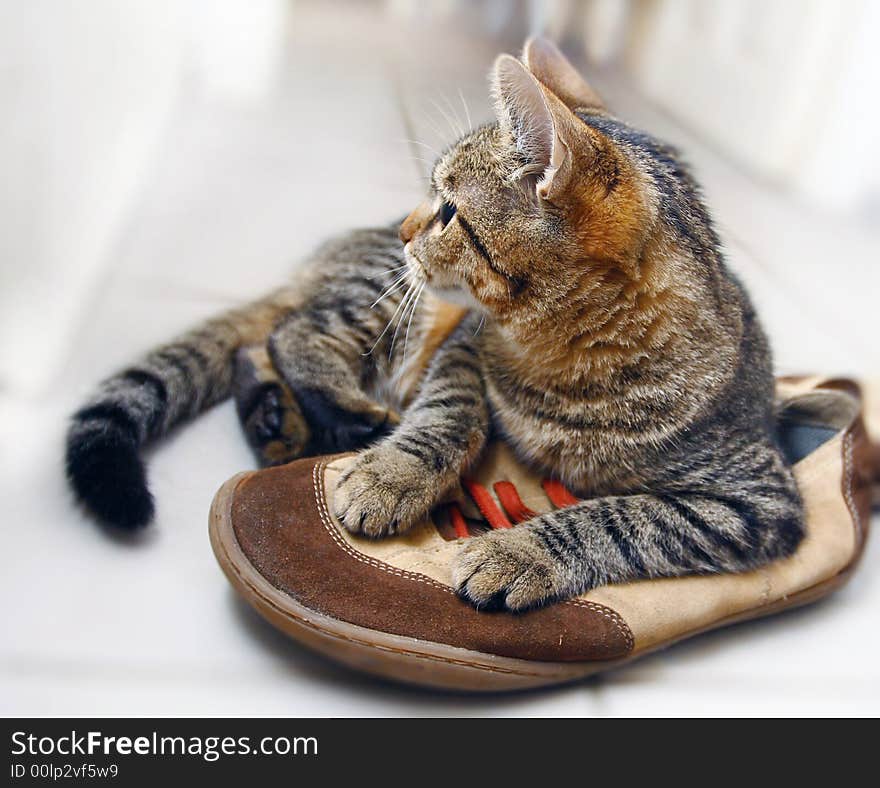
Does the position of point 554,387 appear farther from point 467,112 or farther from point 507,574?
point 467,112

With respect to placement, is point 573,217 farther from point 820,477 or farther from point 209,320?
point 209,320

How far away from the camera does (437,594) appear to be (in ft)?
3.78

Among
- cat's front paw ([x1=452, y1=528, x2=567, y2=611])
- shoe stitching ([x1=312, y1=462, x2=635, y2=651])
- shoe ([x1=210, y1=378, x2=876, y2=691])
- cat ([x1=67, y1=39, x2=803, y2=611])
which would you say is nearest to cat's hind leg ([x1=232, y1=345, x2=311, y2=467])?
cat ([x1=67, y1=39, x2=803, y2=611])

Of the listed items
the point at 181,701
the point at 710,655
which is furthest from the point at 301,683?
the point at 710,655

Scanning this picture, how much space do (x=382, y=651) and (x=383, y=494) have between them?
21 cm

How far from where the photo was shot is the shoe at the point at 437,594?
1.11m

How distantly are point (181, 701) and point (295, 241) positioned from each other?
1024 millimetres

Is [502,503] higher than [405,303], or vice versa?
[405,303]

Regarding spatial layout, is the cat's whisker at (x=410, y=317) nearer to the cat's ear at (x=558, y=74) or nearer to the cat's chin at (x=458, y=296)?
the cat's chin at (x=458, y=296)

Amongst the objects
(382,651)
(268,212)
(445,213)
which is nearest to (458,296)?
(445,213)

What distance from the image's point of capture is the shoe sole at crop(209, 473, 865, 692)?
3.61 ft

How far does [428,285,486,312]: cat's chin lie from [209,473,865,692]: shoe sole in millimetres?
432

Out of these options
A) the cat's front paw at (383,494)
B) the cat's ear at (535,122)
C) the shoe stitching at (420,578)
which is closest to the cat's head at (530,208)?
the cat's ear at (535,122)

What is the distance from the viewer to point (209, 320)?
5.50 feet
